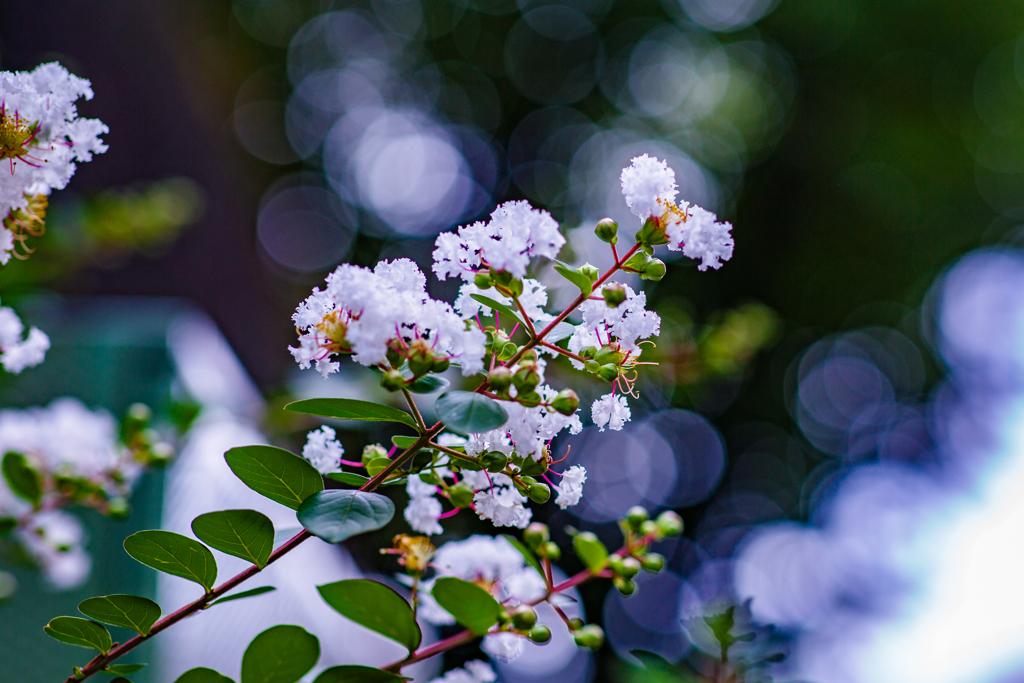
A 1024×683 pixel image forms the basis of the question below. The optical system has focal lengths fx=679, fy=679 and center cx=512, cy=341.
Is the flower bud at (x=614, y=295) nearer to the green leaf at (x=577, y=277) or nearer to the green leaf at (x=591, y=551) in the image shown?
the green leaf at (x=577, y=277)

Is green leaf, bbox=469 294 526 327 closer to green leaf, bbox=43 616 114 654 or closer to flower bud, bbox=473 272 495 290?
flower bud, bbox=473 272 495 290

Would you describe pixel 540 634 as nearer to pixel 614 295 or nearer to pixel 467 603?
pixel 467 603

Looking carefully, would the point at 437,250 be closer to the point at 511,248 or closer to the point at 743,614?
the point at 511,248

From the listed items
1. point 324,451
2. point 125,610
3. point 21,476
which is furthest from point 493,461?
point 21,476

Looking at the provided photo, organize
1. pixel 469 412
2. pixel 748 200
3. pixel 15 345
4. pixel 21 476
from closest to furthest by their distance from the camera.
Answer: pixel 469 412 < pixel 15 345 < pixel 21 476 < pixel 748 200

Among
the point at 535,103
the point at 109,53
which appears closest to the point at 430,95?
the point at 535,103

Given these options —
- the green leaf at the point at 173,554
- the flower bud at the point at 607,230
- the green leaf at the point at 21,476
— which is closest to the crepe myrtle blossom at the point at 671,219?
the flower bud at the point at 607,230
